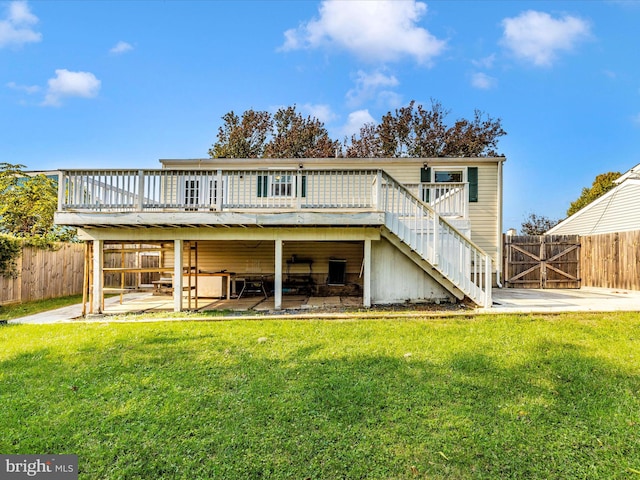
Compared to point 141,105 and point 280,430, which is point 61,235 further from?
point 280,430

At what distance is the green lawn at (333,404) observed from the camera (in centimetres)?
224

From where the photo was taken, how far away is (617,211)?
12.4m

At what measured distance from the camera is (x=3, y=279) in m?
8.40

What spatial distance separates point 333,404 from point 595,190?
29.8 meters

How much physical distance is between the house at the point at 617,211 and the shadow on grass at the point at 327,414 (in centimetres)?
1127

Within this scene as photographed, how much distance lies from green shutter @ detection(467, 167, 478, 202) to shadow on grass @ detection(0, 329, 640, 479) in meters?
7.68

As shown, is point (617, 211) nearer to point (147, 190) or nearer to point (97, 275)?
point (147, 190)

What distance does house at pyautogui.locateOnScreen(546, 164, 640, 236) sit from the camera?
1180 cm

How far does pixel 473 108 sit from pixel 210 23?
759 inches

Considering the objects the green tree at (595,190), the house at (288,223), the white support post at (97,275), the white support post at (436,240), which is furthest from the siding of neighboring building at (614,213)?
the white support post at (97,275)

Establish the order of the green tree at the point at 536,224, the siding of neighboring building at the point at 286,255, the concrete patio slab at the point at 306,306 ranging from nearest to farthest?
the concrete patio slab at the point at 306,306
the siding of neighboring building at the point at 286,255
the green tree at the point at 536,224

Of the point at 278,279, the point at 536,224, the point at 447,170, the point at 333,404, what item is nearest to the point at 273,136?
the point at 447,170

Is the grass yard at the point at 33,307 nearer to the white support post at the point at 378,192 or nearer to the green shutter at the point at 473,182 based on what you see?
the white support post at the point at 378,192

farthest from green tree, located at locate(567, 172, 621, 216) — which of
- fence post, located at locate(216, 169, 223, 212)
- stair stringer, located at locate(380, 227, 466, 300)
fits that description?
fence post, located at locate(216, 169, 223, 212)
